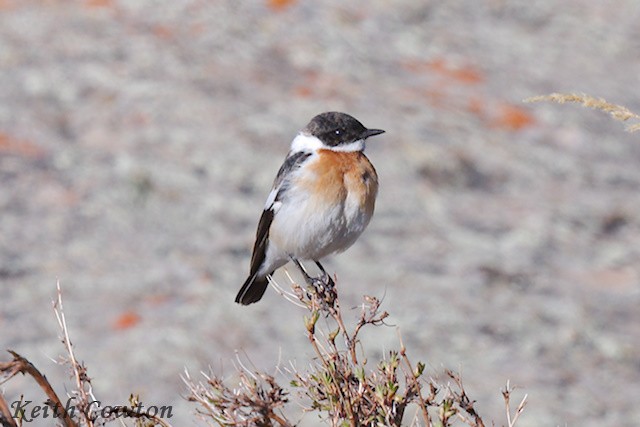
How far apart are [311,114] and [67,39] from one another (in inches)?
88.7

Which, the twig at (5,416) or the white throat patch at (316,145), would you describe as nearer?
the twig at (5,416)

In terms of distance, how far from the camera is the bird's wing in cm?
573

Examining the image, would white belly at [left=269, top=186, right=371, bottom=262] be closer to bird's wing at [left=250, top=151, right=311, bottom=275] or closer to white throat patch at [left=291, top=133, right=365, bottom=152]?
bird's wing at [left=250, top=151, right=311, bottom=275]

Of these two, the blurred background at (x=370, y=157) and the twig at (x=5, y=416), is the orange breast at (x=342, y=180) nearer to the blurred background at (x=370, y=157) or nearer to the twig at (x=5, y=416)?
the blurred background at (x=370, y=157)

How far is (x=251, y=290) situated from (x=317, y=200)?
2.34 ft

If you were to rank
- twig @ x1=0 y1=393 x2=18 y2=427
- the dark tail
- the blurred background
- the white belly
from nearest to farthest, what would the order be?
twig @ x1=0 y1=393 x2=18 y2=427, the white belly, the dark tail, the blurred background

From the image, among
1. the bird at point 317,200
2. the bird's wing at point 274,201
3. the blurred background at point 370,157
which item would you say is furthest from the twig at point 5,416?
the blurred background at point 370,157

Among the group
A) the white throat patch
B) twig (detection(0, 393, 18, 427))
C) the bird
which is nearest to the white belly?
the bird

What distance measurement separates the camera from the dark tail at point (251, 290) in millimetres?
5934

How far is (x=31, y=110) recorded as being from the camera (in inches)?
345

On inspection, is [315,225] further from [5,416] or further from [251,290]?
[5,416]

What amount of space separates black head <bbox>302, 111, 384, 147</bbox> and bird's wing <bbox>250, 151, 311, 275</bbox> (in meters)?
0.13

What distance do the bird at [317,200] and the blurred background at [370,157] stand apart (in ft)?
2.84

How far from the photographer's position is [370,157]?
27.8 ft
